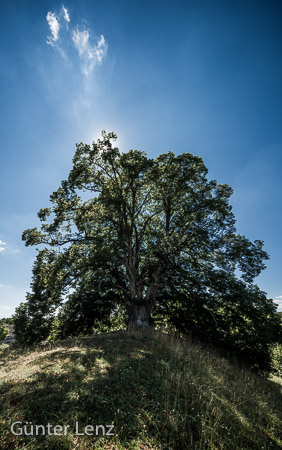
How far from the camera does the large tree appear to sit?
12008mm

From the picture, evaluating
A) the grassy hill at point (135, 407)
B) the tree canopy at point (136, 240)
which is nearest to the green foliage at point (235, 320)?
the tree canopy at point (136, 240)

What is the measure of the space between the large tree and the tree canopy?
0.21 feet

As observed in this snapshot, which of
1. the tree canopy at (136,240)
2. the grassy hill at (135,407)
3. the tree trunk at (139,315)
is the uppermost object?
the tree canopy at (136,240)

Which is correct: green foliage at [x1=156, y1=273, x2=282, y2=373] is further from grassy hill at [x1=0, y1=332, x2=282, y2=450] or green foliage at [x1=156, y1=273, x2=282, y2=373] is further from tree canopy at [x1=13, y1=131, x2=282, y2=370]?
grassy hill at [x1=0, y1=332, x2=282, y2=450]

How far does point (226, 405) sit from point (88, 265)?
33.7 ft

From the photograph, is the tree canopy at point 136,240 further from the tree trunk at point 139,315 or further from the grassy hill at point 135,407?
the grassy hill at point 135,407

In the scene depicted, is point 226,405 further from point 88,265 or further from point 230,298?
point 88,265

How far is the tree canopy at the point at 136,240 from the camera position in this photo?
39.3 feet

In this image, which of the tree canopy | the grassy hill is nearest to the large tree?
the tree canopy

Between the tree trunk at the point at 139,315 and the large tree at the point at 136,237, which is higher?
the large tree at the point at 136,237

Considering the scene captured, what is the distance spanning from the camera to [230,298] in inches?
431

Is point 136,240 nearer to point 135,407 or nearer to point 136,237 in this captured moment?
point 136,237

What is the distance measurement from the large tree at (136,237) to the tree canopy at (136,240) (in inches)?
2.6

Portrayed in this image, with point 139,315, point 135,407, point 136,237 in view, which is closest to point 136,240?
point 136,237
